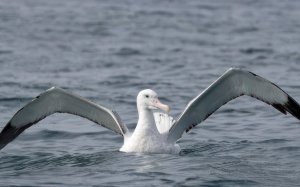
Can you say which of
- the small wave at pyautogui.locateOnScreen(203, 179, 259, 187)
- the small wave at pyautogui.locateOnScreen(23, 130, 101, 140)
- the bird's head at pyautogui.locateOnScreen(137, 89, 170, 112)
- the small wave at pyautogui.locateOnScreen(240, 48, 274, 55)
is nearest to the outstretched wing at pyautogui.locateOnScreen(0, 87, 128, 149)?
the bird's head at pyautogui.locateOnScreen(137, 89, 170, 112)

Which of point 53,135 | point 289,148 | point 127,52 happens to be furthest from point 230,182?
point 127,52

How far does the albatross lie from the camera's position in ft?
37.8

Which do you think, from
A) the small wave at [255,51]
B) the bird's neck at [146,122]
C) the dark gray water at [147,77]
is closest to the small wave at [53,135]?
the dark gray water at [147,77]

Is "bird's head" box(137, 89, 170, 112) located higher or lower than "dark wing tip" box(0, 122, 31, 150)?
higher

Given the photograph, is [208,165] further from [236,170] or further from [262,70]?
[262,70]

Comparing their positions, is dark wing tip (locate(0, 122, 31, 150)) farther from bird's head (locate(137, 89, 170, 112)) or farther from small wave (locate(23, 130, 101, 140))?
bird's head (locate(137, 89, 170, 112))

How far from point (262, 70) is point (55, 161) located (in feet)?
29.4

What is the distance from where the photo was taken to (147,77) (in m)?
18.3

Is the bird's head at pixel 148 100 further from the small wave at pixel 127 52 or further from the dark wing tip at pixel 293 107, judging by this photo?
the small wave at pixel 127 52

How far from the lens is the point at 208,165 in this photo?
35.1 ft

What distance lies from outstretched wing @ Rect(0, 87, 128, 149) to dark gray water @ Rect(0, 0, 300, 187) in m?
0.35

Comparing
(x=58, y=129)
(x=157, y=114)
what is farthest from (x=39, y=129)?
(x=157, y=114)

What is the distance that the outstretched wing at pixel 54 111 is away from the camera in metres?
11.5

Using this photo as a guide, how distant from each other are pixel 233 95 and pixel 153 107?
1146mm
